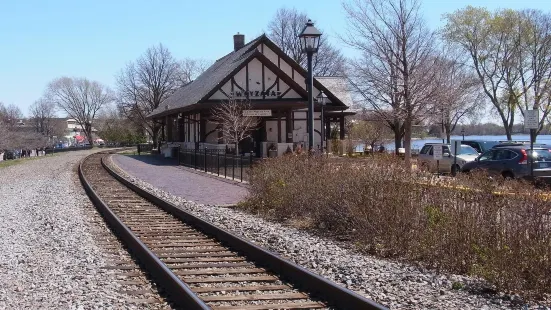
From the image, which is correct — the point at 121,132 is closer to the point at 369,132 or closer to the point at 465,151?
the point at 369,132

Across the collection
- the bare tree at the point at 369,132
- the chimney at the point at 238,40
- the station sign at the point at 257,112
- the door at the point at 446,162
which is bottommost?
the door at the point at 446,162

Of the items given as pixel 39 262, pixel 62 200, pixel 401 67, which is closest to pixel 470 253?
pixel 39 262

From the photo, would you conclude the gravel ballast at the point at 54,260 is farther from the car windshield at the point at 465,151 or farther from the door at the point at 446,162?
the car windshield at the point at 465,151

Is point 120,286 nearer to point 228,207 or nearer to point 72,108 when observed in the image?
point 228,207

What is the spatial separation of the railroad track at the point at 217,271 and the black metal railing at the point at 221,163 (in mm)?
6713

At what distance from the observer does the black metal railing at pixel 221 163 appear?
2317cm

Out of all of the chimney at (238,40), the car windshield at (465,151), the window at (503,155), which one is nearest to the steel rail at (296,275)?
the window at (503,155)

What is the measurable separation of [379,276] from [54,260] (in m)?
4.82

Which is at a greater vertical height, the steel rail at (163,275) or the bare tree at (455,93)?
the bare tree at (455,93)

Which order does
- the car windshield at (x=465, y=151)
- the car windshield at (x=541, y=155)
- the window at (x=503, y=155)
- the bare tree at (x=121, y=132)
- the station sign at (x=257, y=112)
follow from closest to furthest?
the car windshield at (x=541, y=155) < the window at (x=503, y=155) < the car windshield at (x=465, y=151) < the station sign at (x=257, y=112) < the bare tree at (x=121, y=132)

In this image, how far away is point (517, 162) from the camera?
66.8 feet

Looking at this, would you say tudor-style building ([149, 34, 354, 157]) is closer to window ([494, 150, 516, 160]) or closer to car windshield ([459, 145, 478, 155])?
car windshield ([459, 145, 478, 155])

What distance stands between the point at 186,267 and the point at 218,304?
2085mm

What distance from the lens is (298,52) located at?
7138cm
